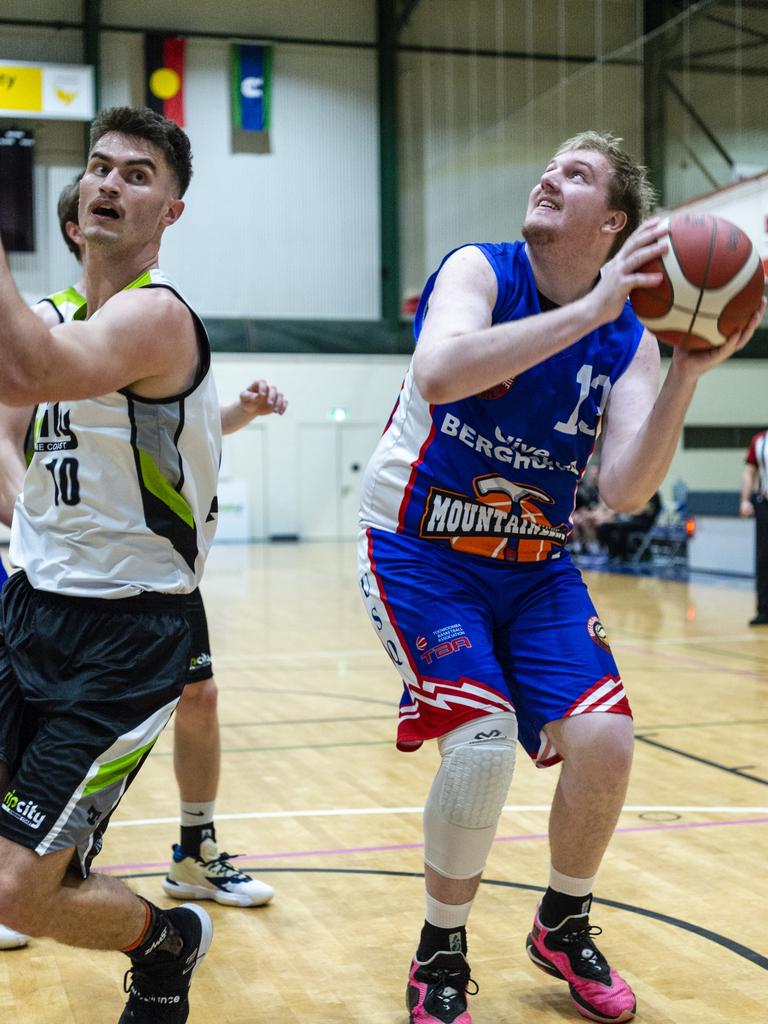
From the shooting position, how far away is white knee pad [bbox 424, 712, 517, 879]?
110 inches

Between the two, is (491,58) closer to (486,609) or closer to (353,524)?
(353,524)

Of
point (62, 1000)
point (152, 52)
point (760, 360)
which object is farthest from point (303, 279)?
point (62, 1000)

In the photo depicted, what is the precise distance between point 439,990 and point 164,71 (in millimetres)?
22058

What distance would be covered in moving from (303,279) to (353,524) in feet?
16.5

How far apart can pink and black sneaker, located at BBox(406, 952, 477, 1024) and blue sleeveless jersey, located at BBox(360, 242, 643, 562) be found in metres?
0.94

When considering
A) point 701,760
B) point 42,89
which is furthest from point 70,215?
point 42,89

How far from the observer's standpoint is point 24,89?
21.5 m

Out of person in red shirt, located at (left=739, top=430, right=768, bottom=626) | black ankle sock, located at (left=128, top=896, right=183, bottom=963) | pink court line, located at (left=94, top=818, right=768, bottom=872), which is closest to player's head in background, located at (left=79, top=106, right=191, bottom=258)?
black ankle sock, located at (left=128, top=896, right=183, bottom=963)

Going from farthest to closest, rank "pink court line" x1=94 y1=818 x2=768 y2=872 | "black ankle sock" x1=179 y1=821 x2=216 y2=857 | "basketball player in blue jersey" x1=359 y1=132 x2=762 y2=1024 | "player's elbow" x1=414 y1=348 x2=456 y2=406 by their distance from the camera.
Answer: "pink court line" x1=94 y1=818 x2=768 y2=872 < "black ankle sock" x1=179 y1=821 x2=216 y2=857 < "basketball player in blue jersey" x1=359 y1=132 x2=762 y2=1024 < "player's elbow" x1=414 y1=348 x2=456 y2=406

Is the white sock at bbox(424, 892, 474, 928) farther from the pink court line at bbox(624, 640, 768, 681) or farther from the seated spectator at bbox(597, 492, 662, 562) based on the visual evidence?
the seated spectator at bbox(597, 492, 662, 562)

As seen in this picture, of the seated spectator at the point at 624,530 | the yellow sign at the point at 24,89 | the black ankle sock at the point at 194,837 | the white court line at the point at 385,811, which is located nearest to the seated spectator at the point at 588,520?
the seated spectator at the point at 624,530

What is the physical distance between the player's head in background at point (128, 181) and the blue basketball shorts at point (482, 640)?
0.92 meters

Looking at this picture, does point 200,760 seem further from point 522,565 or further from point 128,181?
point 128,181

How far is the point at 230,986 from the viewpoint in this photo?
3102 millimetres
